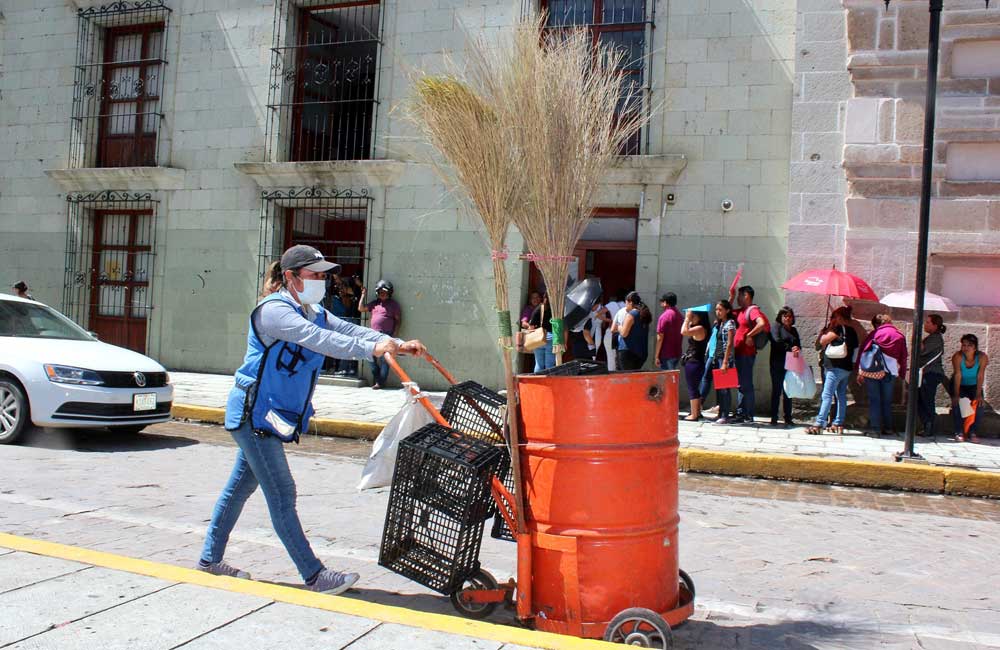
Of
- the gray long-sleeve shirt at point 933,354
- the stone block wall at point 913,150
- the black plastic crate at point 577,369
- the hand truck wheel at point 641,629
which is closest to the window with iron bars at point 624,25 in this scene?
the stone block wall at point 913,150

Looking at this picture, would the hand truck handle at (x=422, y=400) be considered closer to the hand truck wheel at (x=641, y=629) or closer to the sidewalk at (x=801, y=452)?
the hand truck wheel at (x=641, y=629)

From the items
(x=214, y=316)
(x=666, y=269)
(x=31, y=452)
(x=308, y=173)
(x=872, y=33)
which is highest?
(x=872, y=33)

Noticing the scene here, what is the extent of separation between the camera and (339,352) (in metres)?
3.80

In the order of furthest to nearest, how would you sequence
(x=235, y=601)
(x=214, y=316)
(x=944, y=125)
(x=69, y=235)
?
(x=69, y=235) → (x=214, y=316) → (x=944, y=125) → (x=235, y=601)

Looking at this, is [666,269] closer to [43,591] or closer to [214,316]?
[214,316]

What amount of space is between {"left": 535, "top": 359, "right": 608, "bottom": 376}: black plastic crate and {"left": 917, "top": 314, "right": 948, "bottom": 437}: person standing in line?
24.4 ft

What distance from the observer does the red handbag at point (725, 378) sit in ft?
35.2

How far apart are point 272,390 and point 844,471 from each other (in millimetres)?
6238

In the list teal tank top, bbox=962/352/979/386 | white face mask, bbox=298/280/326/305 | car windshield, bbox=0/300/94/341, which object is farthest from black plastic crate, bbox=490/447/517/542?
teal tank top, bbox=962/352/979/386

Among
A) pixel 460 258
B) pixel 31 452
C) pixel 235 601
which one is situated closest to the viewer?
pixel 235 601

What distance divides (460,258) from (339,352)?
9690 millimetres

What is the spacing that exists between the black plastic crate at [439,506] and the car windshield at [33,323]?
662cm

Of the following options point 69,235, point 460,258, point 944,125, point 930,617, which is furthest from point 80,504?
point 69,235

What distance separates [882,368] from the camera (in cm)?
1016
